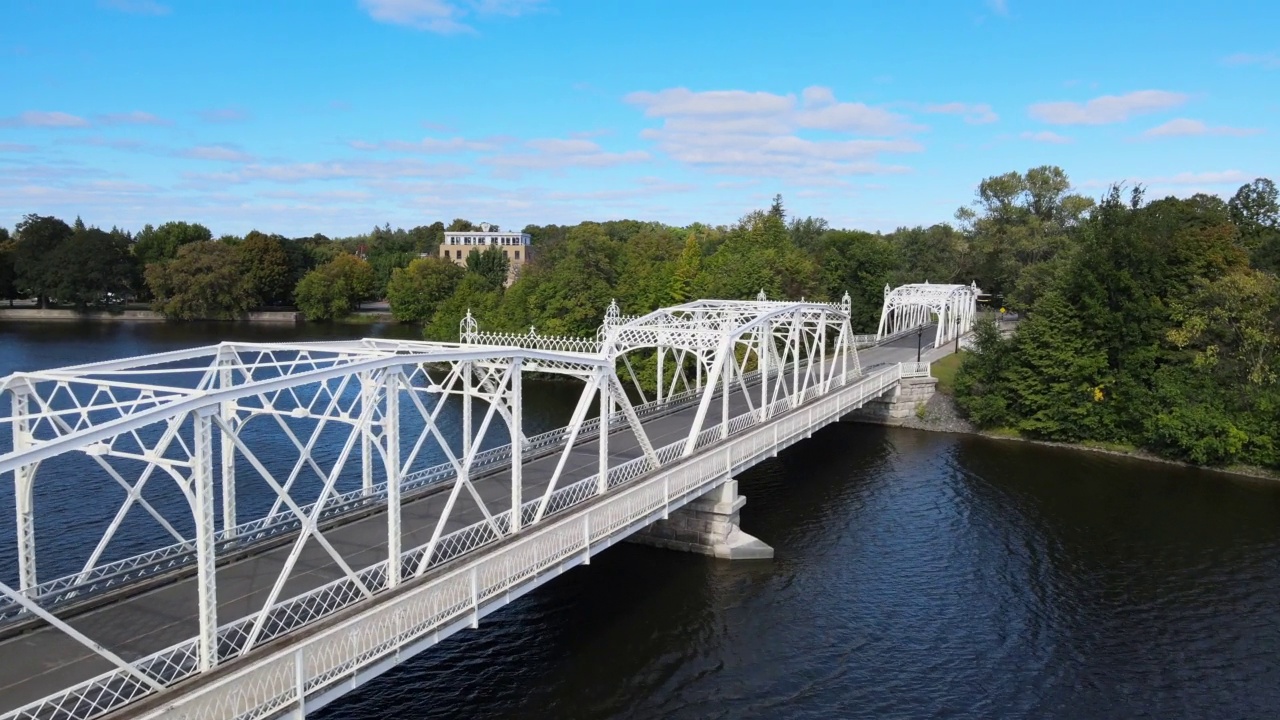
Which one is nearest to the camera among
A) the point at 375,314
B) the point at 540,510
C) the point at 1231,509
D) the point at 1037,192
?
the point at 540,510

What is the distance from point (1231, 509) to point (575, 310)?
146 feet

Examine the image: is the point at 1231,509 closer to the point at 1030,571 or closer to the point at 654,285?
the point at 1030,571

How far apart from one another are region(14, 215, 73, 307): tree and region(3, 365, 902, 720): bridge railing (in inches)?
4075

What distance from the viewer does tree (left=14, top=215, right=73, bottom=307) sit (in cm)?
10300

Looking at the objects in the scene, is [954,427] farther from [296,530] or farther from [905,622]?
[296,530]

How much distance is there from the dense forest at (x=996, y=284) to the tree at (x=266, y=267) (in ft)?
0.83

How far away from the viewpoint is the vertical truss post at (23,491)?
14703 millimetres

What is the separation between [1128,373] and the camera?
4653 centimetres

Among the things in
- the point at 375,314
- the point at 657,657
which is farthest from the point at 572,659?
the point at 375,314

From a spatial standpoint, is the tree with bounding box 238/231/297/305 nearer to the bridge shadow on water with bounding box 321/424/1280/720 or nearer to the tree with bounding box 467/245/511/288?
the tree with bounding box 467/245/511/288

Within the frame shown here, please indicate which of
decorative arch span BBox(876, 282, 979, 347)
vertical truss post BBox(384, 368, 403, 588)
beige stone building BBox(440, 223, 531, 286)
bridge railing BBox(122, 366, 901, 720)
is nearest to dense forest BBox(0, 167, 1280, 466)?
decorative arch span BBox(876, 282, 979, 347)

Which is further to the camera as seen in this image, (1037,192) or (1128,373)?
(1037,192)

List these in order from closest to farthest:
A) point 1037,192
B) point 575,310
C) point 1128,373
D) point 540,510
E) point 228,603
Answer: point 228,603
point 540,510
point 1128,373
point 575,310
point 1037,192

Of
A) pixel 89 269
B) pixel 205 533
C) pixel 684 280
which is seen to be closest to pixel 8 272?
pixel 89 269
